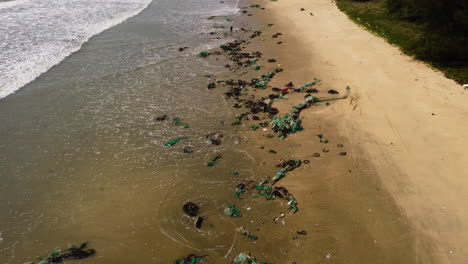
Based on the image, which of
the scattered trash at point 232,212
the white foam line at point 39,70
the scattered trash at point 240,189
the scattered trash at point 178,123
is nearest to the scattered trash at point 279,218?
the scattered trash at point 232,212

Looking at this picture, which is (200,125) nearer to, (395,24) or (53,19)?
(395,24)

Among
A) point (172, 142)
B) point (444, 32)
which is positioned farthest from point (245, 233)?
point (444, 32)

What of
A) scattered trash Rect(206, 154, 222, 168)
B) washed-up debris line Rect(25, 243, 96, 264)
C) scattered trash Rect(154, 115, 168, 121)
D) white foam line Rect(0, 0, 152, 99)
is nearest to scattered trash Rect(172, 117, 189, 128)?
scattered trash Rect(154, 115, 168, 121)

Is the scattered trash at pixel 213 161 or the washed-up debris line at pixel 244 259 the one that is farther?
the scattered trash at pixel 213 161

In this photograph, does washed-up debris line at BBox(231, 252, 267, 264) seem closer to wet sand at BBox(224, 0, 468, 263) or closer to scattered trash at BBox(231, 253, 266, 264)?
scattered trash at BBox(231, 253, 266, 264)

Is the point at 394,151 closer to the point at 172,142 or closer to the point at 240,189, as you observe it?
the point at 240,189

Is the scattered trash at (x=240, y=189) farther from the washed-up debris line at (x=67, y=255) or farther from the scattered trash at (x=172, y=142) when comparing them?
the washed-up debris line at (x=67, y=255)
